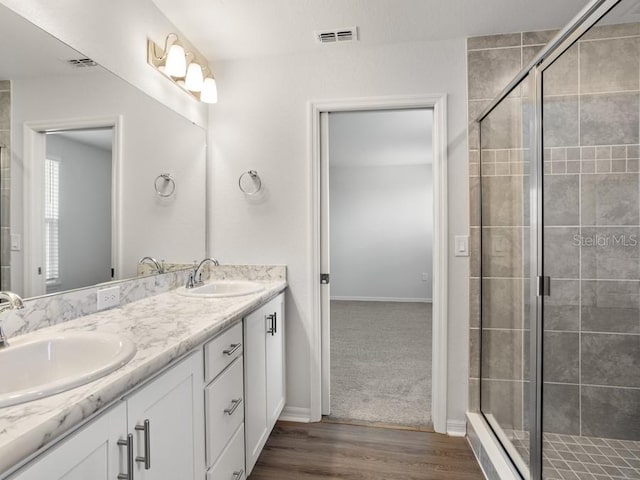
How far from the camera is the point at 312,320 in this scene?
229 centimetres

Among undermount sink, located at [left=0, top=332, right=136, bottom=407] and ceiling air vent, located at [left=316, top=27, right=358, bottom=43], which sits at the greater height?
ceiling air vent, located at [left=316, top=27, right=358, bottom=43]

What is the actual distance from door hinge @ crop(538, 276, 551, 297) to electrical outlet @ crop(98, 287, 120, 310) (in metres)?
1.80

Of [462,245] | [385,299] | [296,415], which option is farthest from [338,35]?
[385,299]

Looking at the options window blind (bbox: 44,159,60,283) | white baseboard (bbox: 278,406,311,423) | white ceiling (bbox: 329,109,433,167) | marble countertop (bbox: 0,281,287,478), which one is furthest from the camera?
white ceiling (bbox: 329,109,433,167)

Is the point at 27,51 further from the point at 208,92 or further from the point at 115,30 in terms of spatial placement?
the point at 208,92

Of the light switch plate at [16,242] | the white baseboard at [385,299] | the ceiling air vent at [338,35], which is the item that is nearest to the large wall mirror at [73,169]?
the light switch plate at [16,242]

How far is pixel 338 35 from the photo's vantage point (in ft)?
6.84

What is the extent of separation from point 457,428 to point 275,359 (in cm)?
119

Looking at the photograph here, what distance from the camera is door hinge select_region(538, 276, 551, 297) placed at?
4.64ft

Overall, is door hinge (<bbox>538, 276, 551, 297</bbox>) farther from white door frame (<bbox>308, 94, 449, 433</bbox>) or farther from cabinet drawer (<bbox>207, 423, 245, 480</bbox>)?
cabinet drawer (<bbox>207, 423, 245, 480</bbox>)

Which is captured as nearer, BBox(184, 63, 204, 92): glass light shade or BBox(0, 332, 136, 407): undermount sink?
BBox(0, 332, 136, 407): undermount sink

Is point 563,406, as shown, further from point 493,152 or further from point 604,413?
point 493,152

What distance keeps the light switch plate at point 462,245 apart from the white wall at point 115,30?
1851 millimetres
